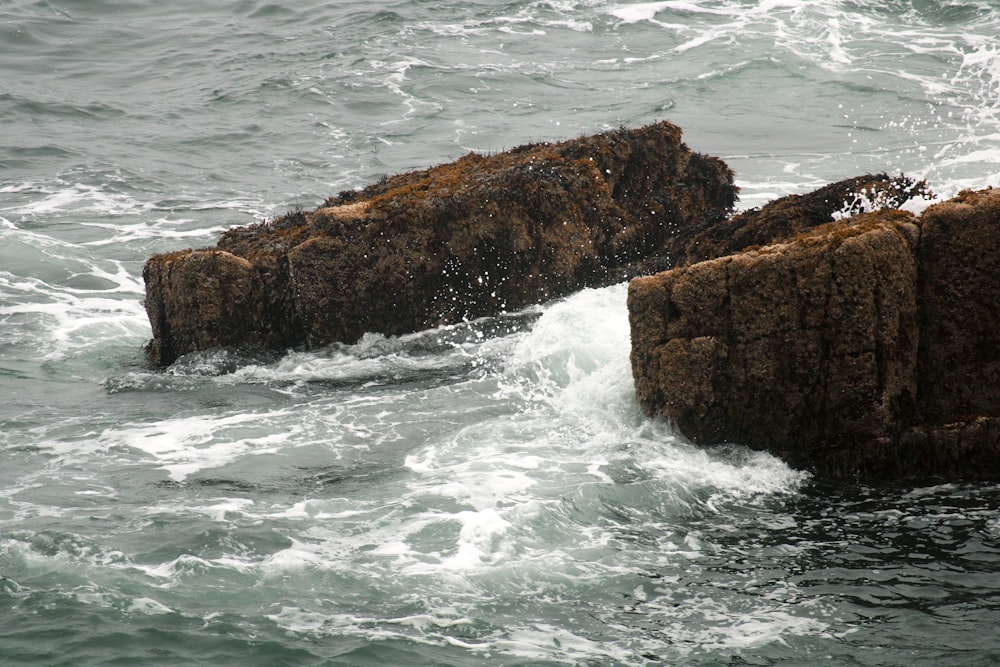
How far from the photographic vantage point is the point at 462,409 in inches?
379

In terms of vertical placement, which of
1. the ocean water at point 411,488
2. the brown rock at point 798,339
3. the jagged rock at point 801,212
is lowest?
the ocean water at point 411,488

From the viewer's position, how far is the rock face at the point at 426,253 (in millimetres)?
11094

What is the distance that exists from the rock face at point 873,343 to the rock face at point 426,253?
3652 mm

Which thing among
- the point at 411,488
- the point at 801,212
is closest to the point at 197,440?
the point at 411,488

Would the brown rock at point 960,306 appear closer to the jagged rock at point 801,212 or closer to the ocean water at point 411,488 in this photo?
the ocean water at point 411,488

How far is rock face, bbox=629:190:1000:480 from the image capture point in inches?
300

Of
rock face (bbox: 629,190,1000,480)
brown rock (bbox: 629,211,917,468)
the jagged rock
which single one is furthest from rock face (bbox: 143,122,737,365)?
rock face (bbox: 629,190,1000,480)

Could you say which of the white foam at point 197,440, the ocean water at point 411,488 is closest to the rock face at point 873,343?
the ocean water at point 411,488

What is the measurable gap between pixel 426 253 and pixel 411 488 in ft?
12.4

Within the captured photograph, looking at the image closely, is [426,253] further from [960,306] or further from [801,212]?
[960,306]

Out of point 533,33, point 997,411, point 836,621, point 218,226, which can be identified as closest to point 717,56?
point 533,33

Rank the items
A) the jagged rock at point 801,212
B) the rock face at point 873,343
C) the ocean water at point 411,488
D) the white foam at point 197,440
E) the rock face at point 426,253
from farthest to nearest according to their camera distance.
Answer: the rock face at point 426,253 < the jagged rock at point 801,212 < the white foam at point 197,440 < the rock face at point 873,343 < the ocean water at point 411,488

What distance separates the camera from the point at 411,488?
810 centimetres

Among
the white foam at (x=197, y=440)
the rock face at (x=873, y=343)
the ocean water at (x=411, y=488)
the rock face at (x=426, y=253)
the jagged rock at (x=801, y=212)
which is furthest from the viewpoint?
the rock face at (x=426, y=253)
